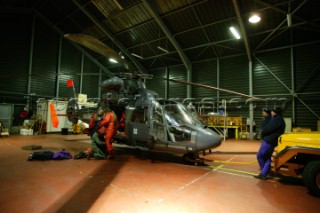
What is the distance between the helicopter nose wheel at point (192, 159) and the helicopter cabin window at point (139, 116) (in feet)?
5.79

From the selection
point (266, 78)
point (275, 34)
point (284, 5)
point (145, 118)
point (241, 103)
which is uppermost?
point (284, 5)

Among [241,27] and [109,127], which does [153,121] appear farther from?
[241,27]

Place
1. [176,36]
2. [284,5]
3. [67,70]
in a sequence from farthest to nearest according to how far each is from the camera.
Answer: [67,70], [176,36], [284,5]

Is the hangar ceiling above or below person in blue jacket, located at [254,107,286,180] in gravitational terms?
above

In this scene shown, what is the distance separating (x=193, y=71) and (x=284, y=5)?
7.67 meters

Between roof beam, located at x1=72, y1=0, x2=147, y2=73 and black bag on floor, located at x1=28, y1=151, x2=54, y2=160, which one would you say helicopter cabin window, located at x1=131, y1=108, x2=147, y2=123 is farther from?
roof beam, located at x1=72, y1=0, x2=147, y2=73

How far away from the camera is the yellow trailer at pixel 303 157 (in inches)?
132

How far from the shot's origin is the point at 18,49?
14.5 meters

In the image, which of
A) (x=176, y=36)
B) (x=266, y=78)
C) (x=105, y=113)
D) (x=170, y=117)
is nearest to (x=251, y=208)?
(x=170, y=117)

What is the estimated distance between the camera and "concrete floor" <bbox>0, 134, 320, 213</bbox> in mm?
2887

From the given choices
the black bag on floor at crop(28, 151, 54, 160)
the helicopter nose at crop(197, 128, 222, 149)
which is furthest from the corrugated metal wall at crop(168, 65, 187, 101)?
the black bag on floor at crop(28, 151, 54, 160)

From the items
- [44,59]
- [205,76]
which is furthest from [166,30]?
[44,59]

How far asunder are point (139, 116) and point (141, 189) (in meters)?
3.16

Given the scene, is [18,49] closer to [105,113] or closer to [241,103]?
[105,113]
